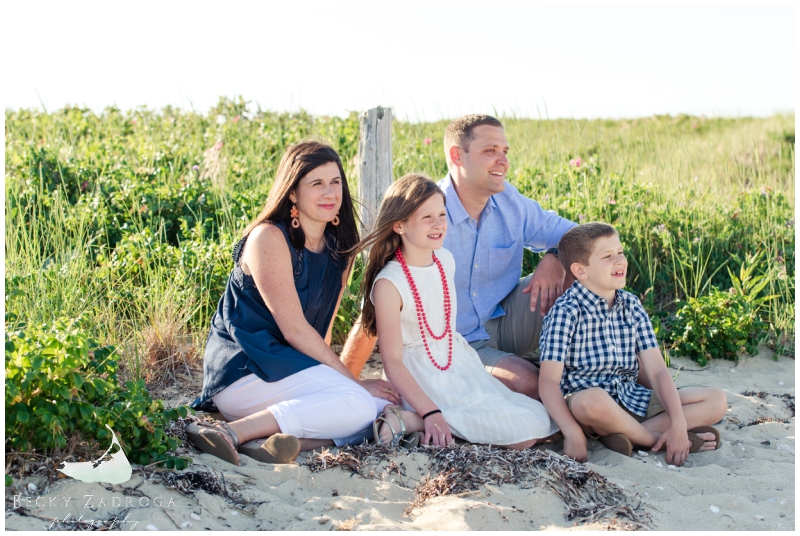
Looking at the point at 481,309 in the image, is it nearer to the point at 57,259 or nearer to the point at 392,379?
the point at 392,379

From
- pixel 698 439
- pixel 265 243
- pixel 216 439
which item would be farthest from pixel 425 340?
pixel 698 439

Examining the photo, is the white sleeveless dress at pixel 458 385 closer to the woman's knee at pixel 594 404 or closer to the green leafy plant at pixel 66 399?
the woman's knee at pixel 594 404

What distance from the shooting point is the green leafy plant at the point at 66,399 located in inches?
98.3

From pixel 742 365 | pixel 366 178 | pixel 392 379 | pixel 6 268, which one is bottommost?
pixel 742 365

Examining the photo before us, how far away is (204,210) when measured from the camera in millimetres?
5926

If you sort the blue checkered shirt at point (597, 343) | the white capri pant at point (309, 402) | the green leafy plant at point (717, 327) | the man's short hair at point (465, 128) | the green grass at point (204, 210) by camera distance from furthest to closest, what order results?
the green leafy plant at point (717, 327) → the green grass at point (204, 210) → the man's short hair at point (465, 128) → the blue checkered shirt at point (597, 343) → the white capri pant at point (309, 402)

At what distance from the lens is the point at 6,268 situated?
4.66 m

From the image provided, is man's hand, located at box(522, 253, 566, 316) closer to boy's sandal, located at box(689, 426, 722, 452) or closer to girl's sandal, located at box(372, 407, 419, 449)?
boy's sandal, located at box(689, 426, 722, 452)

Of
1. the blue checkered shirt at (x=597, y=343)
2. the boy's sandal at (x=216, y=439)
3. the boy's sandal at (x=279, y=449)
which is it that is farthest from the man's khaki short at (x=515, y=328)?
the boy's sandal at (x=216, y=439)

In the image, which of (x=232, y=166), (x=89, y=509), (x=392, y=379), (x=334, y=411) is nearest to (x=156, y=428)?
(x=89, y=509)

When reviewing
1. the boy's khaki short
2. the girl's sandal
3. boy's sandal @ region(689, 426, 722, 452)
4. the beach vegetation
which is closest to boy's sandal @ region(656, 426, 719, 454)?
boy's sandal @ region(689, 426, 722, 452)

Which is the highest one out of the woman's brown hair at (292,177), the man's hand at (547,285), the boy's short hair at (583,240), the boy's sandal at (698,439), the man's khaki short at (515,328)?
the woman's brown hair at (292,177)

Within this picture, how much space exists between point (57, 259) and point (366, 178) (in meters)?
2.11

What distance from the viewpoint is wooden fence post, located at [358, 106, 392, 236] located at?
4855 millimetres
